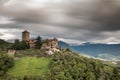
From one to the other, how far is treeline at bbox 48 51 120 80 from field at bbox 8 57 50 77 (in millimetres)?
6391

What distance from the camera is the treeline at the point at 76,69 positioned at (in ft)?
502

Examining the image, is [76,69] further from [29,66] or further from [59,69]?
[29,66]

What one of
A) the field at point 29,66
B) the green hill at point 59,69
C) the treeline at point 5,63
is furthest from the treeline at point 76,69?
the treeline at point 5,63

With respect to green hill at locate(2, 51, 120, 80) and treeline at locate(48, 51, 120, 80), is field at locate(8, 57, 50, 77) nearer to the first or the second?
green hill at locate(2, 51, 120, 80)

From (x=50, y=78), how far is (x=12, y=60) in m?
38.9

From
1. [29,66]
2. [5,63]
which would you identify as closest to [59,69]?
[29,66]

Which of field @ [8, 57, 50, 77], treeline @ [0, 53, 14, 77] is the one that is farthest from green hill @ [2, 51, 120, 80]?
treeline @ [0, 53, 14, 77]

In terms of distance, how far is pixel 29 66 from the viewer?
165750 mm

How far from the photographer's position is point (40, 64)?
16800 centimetres

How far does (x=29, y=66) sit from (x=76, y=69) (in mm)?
31189

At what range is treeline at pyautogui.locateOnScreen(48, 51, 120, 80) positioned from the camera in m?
153

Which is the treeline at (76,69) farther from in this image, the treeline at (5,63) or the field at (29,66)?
the treeline at (5,63)

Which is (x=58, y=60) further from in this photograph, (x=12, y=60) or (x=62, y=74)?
(x=12, y=60)

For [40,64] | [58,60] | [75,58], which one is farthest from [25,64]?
[75,58]
